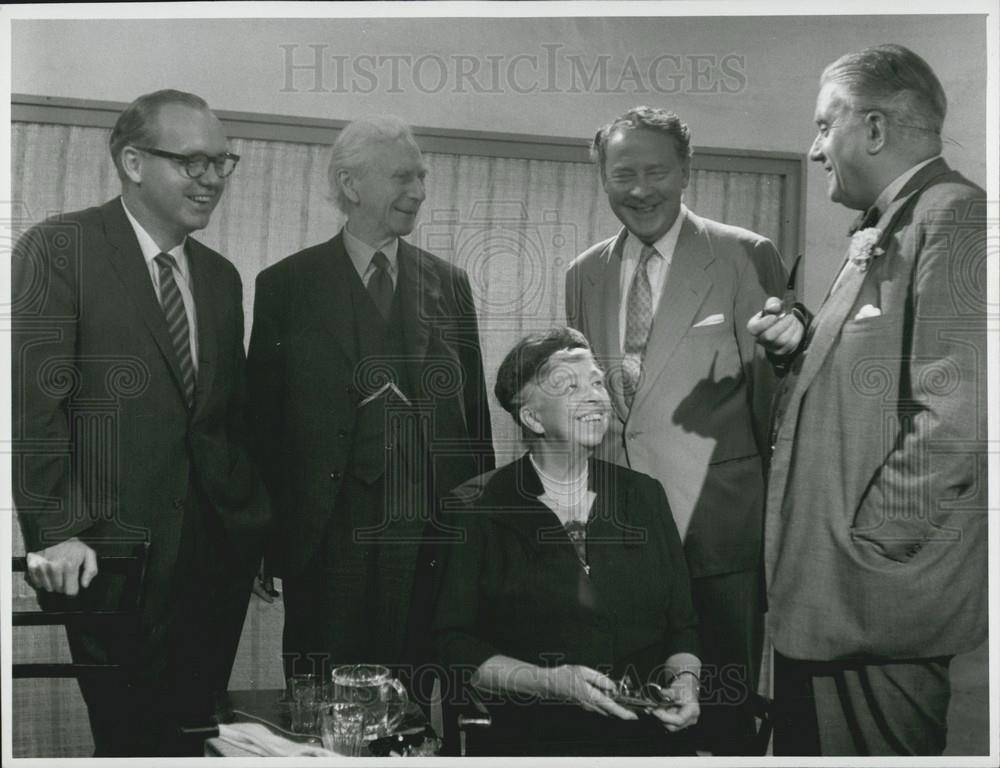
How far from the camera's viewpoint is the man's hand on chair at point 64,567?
3559mm

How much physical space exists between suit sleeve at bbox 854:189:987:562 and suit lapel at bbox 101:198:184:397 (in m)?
2.11

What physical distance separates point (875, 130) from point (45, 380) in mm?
2586

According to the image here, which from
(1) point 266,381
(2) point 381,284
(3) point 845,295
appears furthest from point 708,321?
(1) point 266,381

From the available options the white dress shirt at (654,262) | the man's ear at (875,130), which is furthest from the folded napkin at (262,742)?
the man's ear at (875,130)

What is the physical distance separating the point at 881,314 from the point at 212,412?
78.8 inches

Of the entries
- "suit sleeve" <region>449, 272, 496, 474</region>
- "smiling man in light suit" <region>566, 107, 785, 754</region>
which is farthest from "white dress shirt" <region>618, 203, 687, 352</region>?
"suit sleeve" <region>449, 272, 496, 474</region>

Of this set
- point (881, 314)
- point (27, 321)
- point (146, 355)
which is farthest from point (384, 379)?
point (881, 314)

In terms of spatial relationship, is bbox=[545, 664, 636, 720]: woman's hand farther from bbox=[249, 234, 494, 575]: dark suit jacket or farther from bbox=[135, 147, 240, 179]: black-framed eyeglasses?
bbox=[135, 147, 240, 179]: black-framed eyeglasses

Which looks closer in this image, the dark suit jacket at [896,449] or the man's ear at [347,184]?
the dark suit jacket at [896,449]

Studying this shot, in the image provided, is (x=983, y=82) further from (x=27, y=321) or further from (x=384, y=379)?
(x=27, y=321)

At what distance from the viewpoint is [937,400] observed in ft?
11.5

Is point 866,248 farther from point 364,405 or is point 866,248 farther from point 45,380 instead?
point 45,380

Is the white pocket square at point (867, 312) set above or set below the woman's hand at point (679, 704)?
above

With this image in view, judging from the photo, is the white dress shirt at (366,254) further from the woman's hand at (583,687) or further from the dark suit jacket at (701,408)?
the woman's hand at (583,687)
